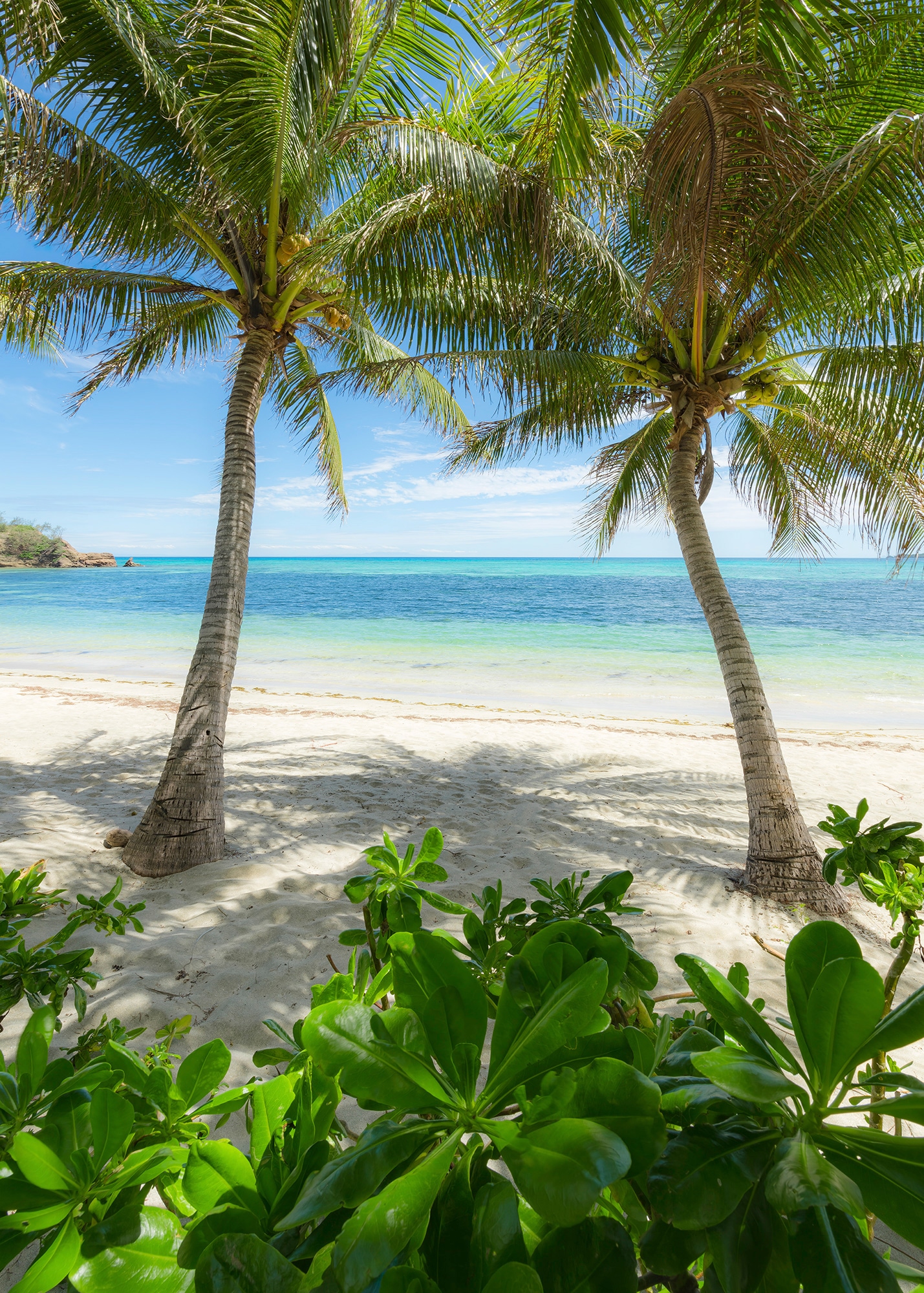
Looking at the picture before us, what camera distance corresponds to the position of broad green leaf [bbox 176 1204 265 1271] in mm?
354

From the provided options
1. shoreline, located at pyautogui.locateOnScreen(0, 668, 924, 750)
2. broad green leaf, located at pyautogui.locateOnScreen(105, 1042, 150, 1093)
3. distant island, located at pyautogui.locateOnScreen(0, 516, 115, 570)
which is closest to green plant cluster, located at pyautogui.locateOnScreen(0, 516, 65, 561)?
distant island, located at pyautogui.locateOnScreen(0, 516, 115, 570)

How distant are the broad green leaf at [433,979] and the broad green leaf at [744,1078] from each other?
0.49ft

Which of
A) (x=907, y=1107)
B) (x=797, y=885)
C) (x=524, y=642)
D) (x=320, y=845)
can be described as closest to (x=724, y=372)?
(x=797, y=885)

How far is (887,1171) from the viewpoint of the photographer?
0.36 m

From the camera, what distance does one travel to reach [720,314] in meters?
4.11

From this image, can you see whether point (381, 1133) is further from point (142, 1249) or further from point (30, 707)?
point (30, 707)

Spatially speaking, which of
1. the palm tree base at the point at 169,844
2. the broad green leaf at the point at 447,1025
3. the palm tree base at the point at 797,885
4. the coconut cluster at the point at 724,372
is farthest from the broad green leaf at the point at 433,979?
the coconut cluster at the point at 724,372

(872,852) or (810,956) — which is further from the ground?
(810,956)

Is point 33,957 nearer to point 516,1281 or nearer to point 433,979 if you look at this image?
point 433,979

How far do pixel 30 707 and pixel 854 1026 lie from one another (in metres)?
9.60

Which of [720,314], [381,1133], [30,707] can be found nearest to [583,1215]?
[381,1133]

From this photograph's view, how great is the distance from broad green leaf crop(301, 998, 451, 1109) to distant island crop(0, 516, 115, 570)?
61.1m

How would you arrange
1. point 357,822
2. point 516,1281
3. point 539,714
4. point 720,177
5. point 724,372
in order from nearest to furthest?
1. point 516,1281
2. point 720,177
3. point 724,372
4. point 357,822
5. point 539,714

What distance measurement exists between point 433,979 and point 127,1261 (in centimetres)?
24
